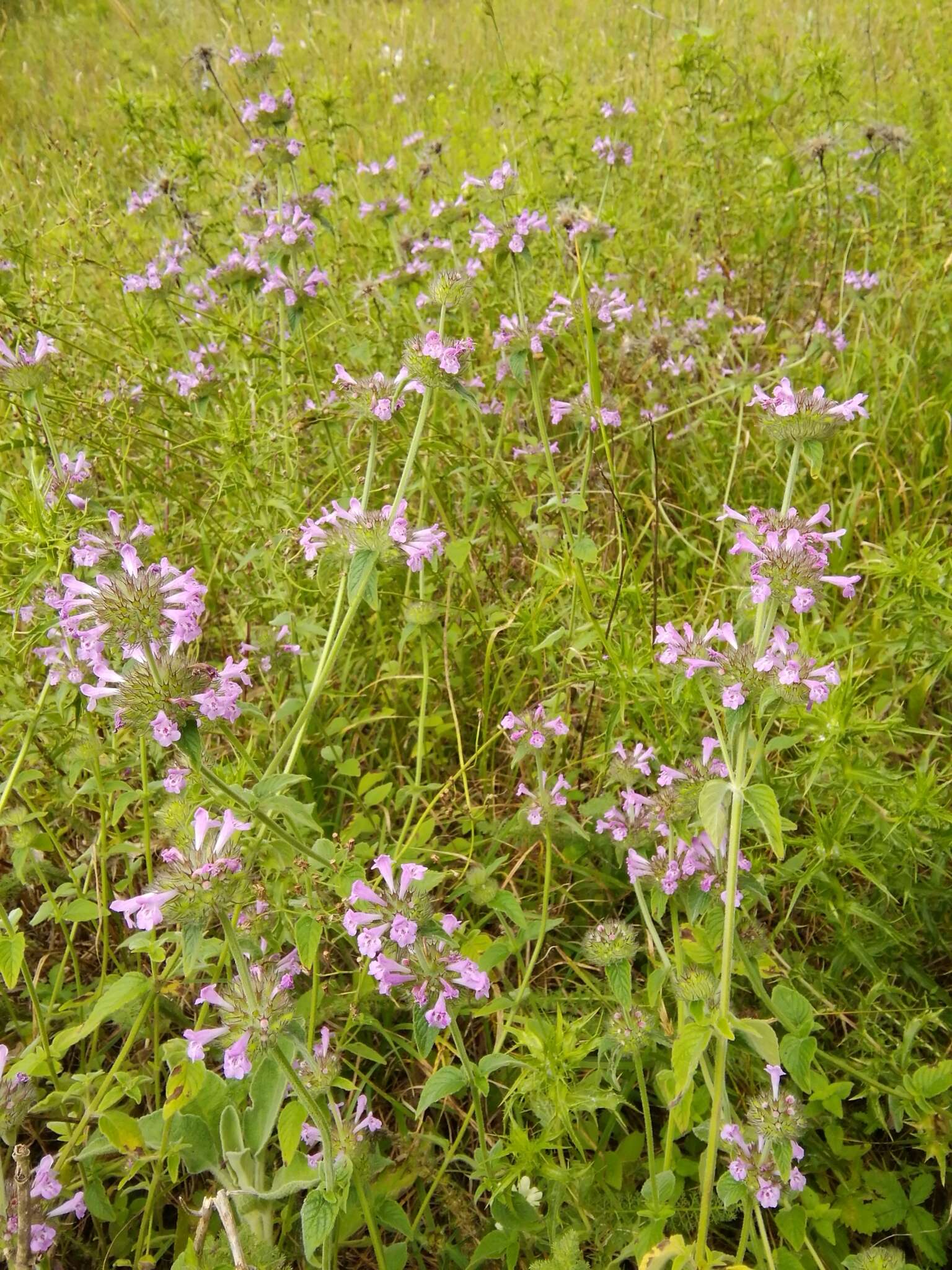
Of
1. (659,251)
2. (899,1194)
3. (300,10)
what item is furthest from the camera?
(300,10)

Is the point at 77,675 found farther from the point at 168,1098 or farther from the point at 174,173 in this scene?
the point at 174,173

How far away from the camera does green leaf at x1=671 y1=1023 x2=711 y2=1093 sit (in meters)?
1.31

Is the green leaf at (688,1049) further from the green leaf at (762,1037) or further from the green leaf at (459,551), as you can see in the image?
the green leaf at (459,551)

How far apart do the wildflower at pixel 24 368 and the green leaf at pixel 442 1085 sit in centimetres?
165

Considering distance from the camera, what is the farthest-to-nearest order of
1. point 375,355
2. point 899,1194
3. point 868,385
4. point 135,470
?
1. point 868,385
2. point 375,355
3. point 135,470
4. point 899,1194

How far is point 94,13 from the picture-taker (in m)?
10.0

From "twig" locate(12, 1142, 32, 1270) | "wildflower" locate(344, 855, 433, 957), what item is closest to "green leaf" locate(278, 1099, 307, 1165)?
"wildflower" locate(344, 855, 433, 957)

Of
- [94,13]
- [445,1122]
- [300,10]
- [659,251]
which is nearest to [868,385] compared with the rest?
[659,251]

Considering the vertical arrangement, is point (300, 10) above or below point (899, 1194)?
above

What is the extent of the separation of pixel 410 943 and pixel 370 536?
0.74 meters

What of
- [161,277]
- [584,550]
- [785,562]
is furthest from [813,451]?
[161,277]

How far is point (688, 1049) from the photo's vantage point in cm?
134

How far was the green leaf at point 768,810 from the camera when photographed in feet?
4.25

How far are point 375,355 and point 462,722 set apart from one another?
127 cm
